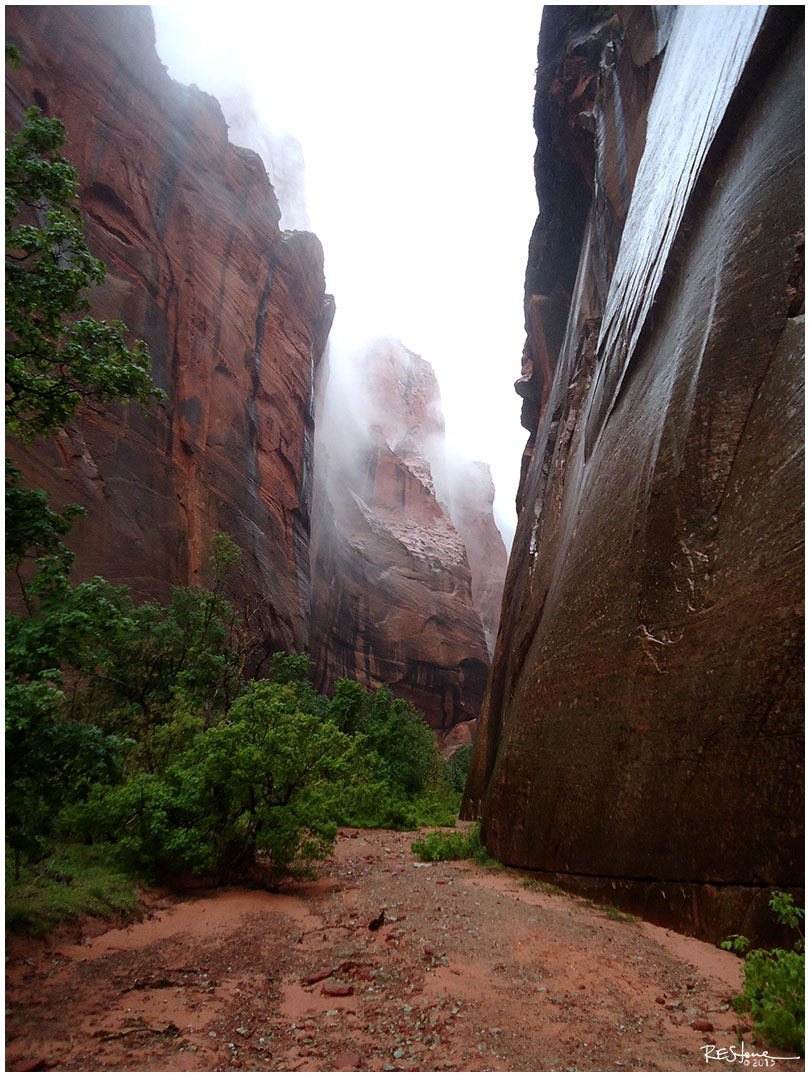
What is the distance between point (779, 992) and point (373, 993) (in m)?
2.68

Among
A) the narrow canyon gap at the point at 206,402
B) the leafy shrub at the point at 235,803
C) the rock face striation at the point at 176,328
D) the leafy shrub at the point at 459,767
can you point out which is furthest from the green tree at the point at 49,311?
the leafy shrub at the point at 459,767

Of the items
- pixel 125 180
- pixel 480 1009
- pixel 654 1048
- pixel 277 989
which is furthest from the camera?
pixel 125 180

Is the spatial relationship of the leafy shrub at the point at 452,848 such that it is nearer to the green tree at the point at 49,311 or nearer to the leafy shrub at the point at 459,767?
the green tree at the point at 49,311

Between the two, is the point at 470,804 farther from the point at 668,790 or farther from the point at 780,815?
the point at 780,815

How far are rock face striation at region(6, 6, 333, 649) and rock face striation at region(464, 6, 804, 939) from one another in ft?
49.4

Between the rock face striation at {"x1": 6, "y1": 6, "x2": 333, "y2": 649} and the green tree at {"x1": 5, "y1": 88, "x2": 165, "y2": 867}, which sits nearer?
the green tree at {"x1": 5, "y1": 88, "x2": 165, "y2": 867}

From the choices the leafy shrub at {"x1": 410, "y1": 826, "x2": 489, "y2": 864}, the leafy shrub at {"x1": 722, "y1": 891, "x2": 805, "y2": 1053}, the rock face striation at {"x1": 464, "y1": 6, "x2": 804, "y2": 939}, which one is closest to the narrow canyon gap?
the leafy shrub at {"x1": 410, "y1": 826, "x2": 489, "y2": 864}

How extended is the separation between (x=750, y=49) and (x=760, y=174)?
6.82 ft

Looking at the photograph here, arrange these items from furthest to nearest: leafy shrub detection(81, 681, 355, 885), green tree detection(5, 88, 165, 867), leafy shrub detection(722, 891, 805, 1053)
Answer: leafy shrub detection(81, 681, 355, 885)
green tree detection(5, 88, 165, 867)
leafy shrub detection(722, 891, 805, 1053)

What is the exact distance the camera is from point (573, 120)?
20812 millimetres

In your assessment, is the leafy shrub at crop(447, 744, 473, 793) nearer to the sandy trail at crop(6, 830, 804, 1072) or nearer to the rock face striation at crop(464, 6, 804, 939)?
the rock face striation at crop(464, 6, 804, 939)

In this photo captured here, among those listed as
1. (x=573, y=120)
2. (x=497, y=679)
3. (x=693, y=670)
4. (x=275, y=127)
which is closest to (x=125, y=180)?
(x=573, y=120)

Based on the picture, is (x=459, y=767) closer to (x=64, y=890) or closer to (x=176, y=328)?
(x=176, y=328)

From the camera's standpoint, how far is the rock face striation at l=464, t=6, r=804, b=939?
5426mm
